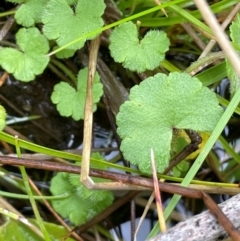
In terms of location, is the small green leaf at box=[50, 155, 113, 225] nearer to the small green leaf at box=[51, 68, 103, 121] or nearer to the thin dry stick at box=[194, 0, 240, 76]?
the small green leaf at box=[51, 68, 103, 121]

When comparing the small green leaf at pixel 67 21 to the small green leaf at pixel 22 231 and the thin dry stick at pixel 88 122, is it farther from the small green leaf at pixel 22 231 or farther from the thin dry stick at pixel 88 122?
the small green leaf at pixel 22 231

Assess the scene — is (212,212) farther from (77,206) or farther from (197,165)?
(77,206)

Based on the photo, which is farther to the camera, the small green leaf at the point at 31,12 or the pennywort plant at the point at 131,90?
the small green leaf at the point at 31,12

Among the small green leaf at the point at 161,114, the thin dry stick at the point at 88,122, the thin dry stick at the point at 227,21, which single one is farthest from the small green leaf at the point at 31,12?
the thin dry stick at the point at 227,21

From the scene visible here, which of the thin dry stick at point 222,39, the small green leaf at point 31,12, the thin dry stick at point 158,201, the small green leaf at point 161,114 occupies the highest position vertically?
the small green leaf at point 31,12

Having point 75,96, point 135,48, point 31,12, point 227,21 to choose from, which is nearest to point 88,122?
point 75,96

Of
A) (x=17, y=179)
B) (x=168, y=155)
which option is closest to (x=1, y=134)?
(x=17, y=179)
